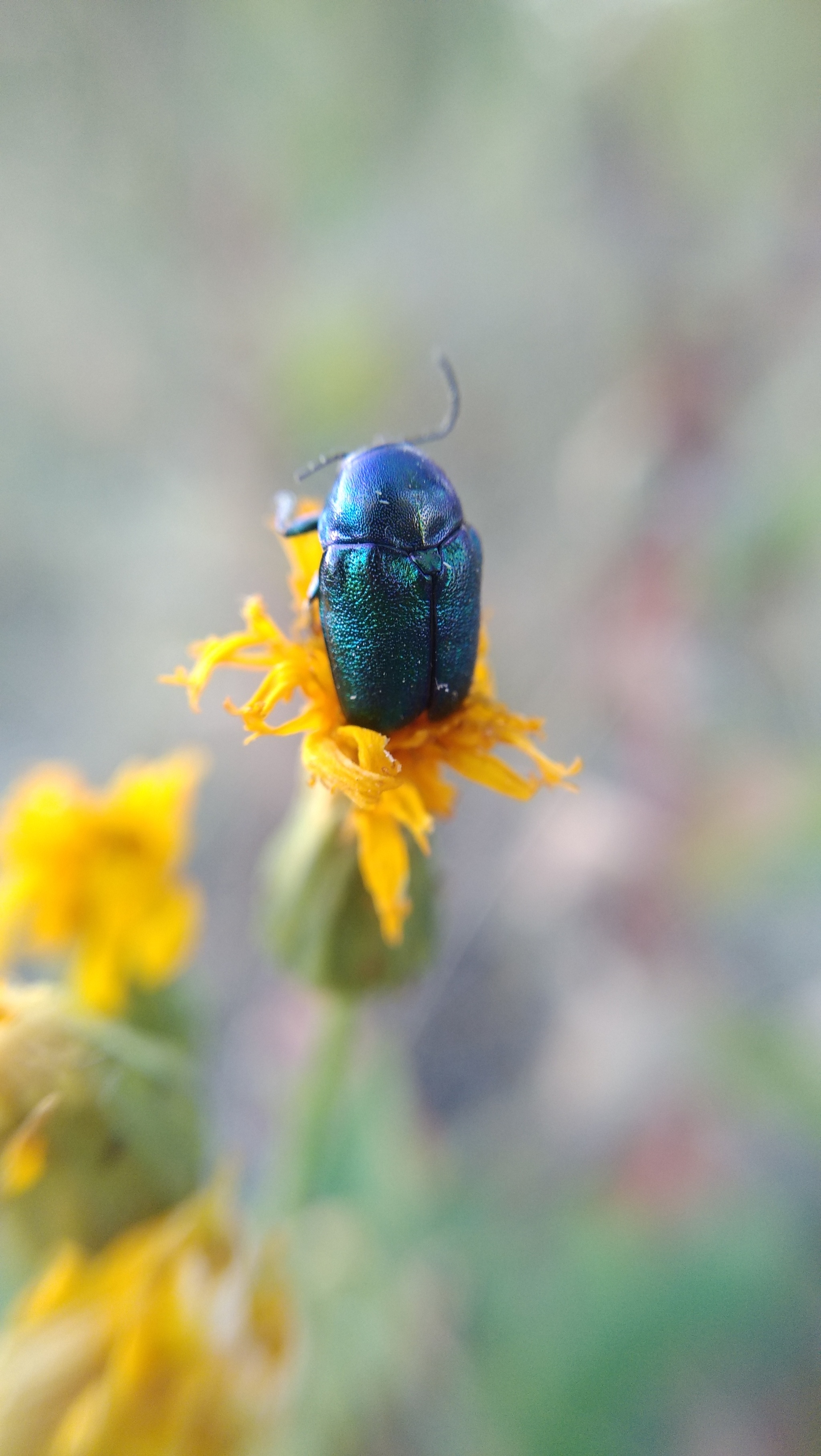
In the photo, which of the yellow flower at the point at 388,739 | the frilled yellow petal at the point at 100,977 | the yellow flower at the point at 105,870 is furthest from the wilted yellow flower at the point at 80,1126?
the yellow flower at the point at 388,739

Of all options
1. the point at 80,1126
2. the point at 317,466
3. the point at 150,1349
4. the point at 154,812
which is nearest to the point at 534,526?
the point at 154,812

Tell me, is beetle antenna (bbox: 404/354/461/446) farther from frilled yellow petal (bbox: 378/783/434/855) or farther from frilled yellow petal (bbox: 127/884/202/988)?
frilled yellow petal (bbox: 127/884/202/988)

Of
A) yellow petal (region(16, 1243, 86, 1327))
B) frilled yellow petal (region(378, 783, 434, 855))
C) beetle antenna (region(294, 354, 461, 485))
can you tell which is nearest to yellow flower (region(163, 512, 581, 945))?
frilled yellow petal (region(378, 783, 434, 855))

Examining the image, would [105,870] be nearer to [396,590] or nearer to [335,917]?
[335,917]

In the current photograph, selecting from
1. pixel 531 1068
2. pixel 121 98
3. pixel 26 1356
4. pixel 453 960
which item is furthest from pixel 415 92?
pixel 26 1356

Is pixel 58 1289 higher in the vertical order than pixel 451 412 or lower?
lower

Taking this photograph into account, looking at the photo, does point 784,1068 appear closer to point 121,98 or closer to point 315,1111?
point 315,1111
